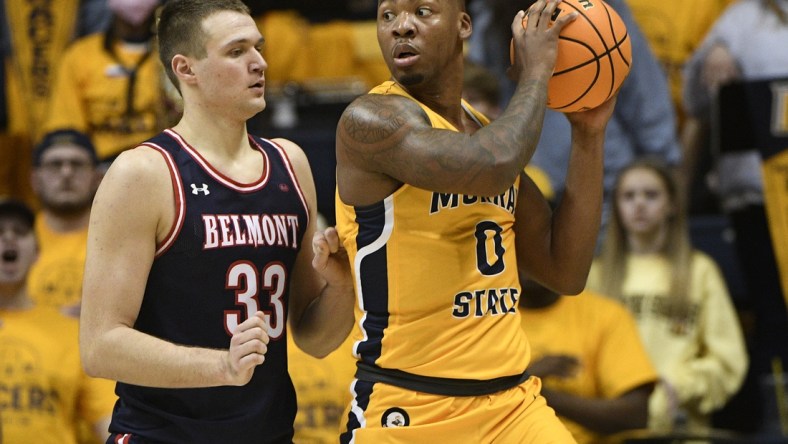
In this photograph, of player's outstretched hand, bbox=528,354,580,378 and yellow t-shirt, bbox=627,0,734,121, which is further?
yellow t-shirt, bbox=627,0,734,121

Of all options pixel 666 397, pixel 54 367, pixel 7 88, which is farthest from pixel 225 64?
pixel 7 88

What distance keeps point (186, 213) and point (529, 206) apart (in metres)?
1.07

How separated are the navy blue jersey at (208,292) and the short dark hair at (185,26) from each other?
248 millimetres

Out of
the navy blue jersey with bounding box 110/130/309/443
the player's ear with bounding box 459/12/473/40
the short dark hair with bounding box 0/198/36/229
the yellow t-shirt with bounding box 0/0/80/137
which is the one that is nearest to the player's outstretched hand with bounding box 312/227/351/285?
the navy blue jersey with bounding box 110/130/309/443

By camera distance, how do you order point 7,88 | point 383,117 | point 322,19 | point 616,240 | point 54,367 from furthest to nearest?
point 322,19
point 7,88
point 616,240
point 54,367
point 383,117

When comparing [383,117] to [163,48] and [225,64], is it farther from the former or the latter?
[163,48]

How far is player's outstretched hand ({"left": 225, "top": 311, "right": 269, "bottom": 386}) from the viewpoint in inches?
131

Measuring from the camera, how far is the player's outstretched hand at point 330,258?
12.3 ft

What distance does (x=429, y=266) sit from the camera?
11.8 feet

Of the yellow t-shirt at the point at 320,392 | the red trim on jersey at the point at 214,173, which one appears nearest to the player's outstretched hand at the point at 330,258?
the red trim on jersey at the point at 214,173

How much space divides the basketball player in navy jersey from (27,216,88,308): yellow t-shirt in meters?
3.33

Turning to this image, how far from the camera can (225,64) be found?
372 centimetres

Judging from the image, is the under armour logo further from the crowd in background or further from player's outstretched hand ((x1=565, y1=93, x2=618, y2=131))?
the crowd in background

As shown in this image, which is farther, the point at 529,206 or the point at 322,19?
the point at 322,19
